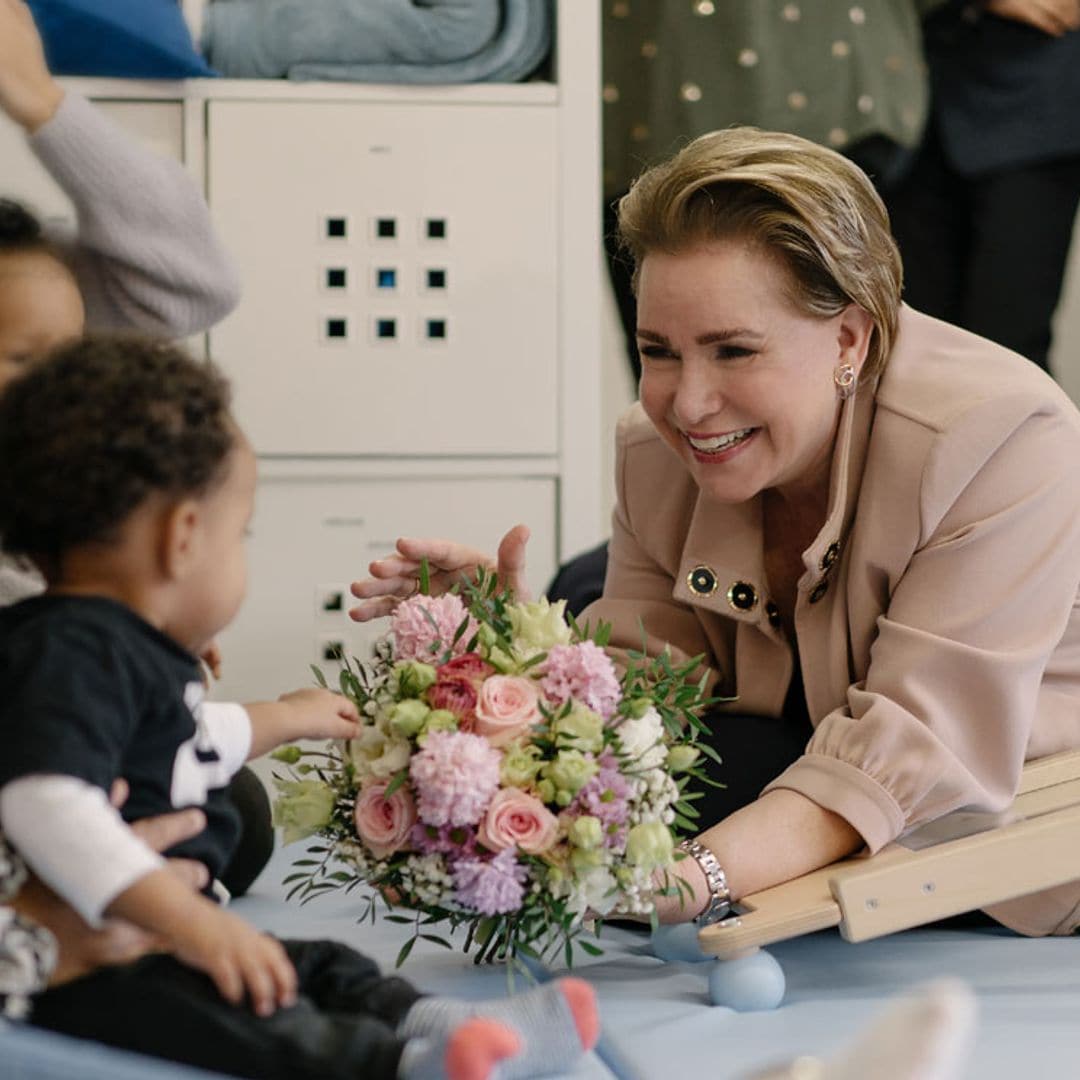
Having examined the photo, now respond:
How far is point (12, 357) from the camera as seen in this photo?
4.57 feet

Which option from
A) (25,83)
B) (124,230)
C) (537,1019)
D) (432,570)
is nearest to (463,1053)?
(537,1019)

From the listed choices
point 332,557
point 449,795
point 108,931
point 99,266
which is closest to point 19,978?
point 108,931

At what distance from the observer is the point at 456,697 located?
123 centimetres

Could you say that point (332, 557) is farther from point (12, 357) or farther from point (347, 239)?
point (12, 357)

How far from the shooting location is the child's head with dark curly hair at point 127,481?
96cm

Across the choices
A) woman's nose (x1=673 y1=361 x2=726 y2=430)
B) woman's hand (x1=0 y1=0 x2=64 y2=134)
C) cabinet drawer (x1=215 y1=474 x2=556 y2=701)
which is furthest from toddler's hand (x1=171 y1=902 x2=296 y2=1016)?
cabinet drawer (x1=215 y1=474 x2=556 y2=701)

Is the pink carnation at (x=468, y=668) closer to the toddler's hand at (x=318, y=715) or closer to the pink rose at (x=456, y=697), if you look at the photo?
the pink rose at (x=456, y=697)

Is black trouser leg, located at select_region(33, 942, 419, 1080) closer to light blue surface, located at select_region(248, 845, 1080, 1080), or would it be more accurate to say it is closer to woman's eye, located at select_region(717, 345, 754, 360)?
light blue surface, located at select_region(248, 845, 1080, 1080)

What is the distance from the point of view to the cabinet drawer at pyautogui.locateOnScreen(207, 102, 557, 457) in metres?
2.48

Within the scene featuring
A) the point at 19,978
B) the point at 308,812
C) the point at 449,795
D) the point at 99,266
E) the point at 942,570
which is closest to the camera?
the point at 19,978

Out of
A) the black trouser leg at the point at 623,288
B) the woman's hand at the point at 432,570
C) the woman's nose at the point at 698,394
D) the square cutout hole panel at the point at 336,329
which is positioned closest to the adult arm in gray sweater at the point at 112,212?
the woman's hand at the point at 432,570

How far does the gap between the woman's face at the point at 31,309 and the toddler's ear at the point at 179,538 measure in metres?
0.46

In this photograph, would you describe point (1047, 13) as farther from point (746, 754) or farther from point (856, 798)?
point (856, 798)

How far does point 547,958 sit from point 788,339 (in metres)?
0.62
